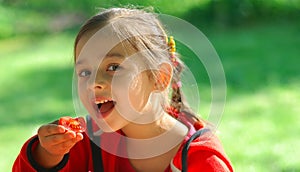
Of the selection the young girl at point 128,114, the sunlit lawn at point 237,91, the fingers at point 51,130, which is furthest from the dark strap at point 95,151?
the sunlit lawn at point 237,91

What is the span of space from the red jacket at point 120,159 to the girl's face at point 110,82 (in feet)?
0.52

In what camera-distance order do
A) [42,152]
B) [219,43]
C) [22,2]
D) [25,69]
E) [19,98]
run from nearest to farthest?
[42,152] < [19,98] < [25,69] < [219,43] < [22,2]

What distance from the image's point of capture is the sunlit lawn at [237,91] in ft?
9.19

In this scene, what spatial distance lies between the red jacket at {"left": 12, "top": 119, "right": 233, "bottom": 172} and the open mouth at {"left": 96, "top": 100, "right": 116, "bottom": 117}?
188 mm

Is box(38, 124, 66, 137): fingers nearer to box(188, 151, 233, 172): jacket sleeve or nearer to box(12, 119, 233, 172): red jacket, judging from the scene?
box(12, 119, 233, 172): red jacket

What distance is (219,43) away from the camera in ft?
15.8

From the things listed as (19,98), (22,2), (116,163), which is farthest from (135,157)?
(22,2)

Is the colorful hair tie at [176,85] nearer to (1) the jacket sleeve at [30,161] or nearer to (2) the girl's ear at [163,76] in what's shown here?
(2) the girl's ear at [163,76]

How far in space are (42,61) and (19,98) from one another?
84 cm

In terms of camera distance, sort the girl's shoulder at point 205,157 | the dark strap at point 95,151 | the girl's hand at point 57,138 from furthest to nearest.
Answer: the dark strap at point 95,151
the girl's shoulder at point 205,157
the girl's hand at point 57,138

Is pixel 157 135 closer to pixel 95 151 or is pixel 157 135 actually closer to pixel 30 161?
pixel 95 151

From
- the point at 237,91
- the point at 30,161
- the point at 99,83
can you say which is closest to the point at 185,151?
the point at 99,83

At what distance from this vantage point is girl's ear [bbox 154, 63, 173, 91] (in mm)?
1582

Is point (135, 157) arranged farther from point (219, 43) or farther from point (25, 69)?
point (219, 43)
